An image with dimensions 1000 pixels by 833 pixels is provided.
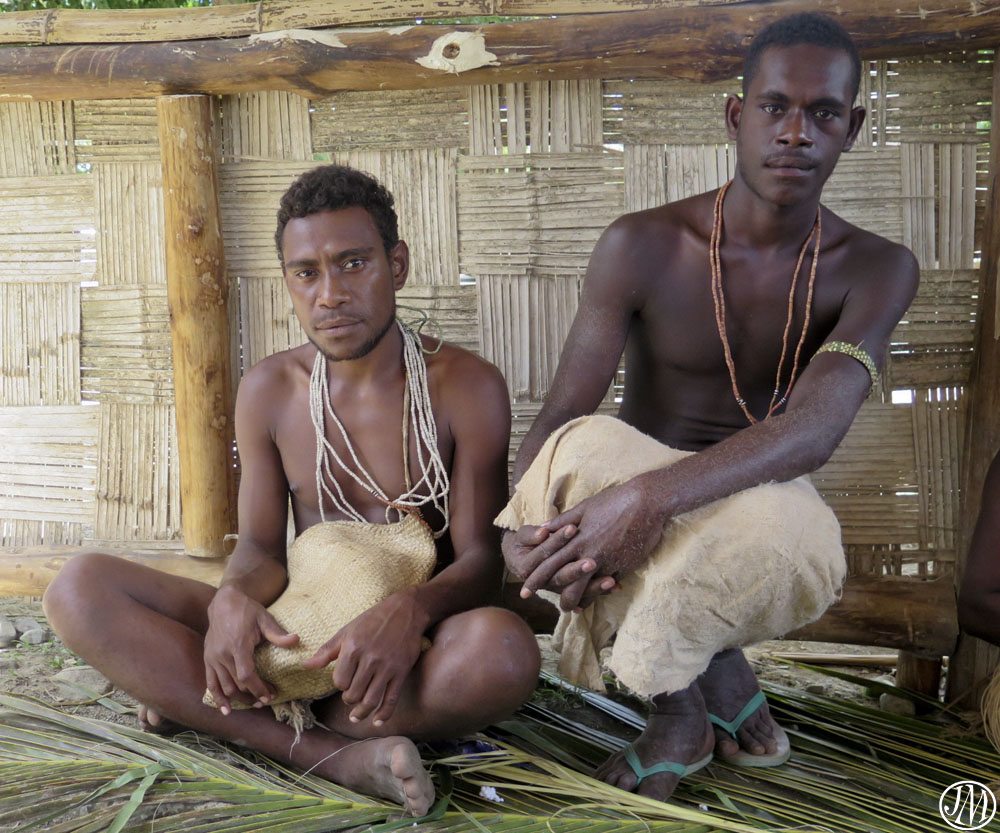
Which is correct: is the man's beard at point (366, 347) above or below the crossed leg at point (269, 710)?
above

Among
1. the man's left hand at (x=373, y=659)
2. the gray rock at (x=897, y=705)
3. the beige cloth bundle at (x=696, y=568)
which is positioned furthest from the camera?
the gray rock at (x=897, y=705)

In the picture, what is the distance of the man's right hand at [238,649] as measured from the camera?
2416mm

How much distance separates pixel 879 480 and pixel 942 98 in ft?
3.71

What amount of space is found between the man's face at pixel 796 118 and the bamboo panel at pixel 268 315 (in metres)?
1.52

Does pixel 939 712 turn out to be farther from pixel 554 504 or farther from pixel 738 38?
pixel 738 38

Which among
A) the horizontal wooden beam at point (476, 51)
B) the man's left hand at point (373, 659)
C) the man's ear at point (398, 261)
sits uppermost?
the horizontal wooden beam at point (476, 51)

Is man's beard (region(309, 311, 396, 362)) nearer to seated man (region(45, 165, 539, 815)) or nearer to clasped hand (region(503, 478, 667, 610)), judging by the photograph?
seated man (region(45, 165, 539, 815))

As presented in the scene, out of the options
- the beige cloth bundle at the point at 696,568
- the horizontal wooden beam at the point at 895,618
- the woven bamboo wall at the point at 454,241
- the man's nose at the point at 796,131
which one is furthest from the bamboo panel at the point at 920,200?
the beige cloth bundle at the point at 696,568

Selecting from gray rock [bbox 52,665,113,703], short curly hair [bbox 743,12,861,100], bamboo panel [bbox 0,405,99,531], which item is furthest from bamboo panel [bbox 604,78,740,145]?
gray rock [bbox 52,665,113,703]

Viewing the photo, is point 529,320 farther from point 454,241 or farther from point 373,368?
point 373,368

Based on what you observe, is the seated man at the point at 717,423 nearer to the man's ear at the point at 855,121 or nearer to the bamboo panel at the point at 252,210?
the man's ear at the point at 855,121

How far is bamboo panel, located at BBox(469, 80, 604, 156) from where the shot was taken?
3312 millimetres

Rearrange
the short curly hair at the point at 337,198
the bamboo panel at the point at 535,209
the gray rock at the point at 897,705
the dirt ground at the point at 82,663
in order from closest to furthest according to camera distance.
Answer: the short curly hair at the point at 337,198
the dirt ground at the point at 82,663
the gray rock at the point at 897,705
the bamboo panel at the point at 535,209

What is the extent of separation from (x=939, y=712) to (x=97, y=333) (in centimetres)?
279
